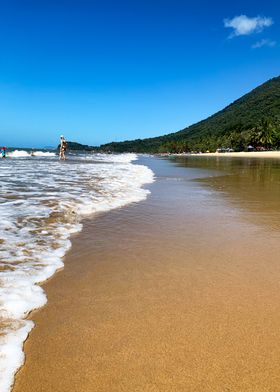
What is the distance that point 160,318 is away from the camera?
2.73m

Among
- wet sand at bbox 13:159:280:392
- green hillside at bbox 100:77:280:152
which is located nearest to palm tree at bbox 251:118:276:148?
green hillside at bbox 100:77:280:152

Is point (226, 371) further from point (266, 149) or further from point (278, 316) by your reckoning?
point (266, 149)

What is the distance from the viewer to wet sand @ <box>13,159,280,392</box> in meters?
2.05

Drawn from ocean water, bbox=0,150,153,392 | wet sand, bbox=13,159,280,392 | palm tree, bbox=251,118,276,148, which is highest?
palm tree, bbox=251,118,276,148

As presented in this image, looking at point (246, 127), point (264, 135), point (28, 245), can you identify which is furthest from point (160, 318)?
point (246, 127)

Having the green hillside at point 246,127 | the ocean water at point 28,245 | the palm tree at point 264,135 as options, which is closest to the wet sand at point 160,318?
the ocean water at point 28,245

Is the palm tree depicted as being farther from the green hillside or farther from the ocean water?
the ocean water

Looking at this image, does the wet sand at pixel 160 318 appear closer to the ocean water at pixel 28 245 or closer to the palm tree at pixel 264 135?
the ocean water at pixel 28 245

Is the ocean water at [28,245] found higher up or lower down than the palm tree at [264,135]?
lower down

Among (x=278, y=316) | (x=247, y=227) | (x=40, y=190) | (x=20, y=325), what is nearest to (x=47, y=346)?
(x=20, y=325)

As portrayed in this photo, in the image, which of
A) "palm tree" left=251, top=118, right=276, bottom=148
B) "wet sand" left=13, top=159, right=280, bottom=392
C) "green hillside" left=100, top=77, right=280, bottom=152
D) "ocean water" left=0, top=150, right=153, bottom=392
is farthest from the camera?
"green hillside" left=100, top=77, right=280, bottom=152

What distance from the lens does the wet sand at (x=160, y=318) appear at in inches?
80.7

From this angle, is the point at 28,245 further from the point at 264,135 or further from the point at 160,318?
the point at 264,135

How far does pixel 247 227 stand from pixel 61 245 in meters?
3.11
